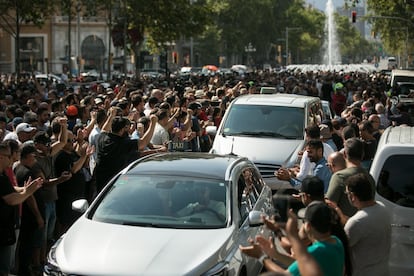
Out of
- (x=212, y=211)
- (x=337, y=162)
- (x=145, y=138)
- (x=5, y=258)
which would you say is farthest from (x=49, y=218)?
(x=337, y=162)

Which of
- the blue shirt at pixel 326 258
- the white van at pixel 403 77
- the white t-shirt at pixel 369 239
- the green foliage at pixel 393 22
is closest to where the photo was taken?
the blue shirt at pixel 326 258

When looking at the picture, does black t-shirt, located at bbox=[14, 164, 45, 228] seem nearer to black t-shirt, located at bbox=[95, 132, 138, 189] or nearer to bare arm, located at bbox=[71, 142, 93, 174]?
bare arm, located at bbox=[71, 142, 93, 174]

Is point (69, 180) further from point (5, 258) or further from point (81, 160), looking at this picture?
point (5, 258)

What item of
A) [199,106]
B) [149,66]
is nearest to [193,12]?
[199,106]

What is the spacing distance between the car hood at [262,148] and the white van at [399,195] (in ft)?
21.1

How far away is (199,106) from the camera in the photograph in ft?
61.0

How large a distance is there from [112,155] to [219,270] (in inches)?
175

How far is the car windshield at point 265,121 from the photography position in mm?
15969

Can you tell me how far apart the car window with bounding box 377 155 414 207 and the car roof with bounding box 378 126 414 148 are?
17 cm

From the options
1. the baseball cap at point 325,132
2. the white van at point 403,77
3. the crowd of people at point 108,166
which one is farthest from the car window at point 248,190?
the white van at point 403,77

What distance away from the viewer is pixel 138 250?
7723mm

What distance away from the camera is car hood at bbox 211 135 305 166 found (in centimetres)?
1506

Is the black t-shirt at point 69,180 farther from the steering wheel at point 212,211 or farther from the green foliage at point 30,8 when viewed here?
the green foliage at point 30,8

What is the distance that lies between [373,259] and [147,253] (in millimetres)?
1817
